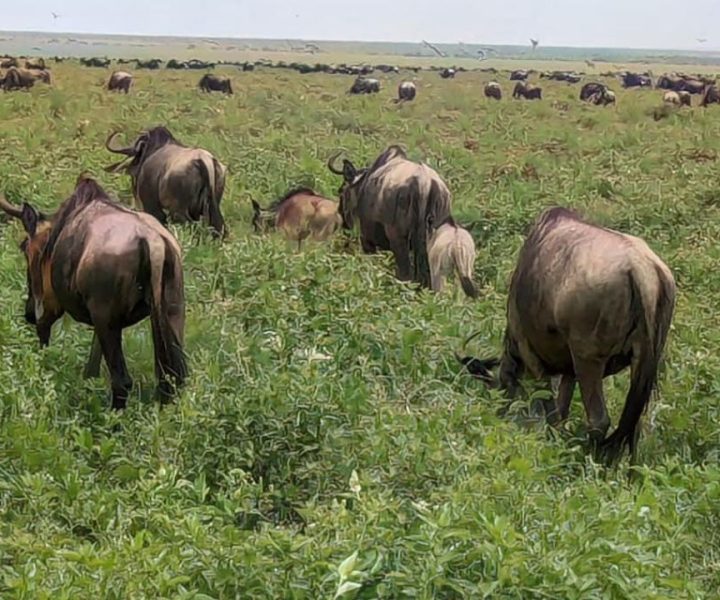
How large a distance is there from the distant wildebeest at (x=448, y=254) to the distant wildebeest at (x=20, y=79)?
75.4 ft

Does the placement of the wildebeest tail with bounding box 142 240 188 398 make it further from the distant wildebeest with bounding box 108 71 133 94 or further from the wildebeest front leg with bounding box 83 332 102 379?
the distant wildebeest with bounding box 108 71 133 94

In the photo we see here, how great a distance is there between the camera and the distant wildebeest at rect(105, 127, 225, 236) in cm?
1063

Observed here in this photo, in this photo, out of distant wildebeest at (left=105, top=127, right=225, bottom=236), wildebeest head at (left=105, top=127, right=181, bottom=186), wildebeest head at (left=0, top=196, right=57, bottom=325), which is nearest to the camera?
wildebeest head at (left=0, top=196, right=57, bottom=325)

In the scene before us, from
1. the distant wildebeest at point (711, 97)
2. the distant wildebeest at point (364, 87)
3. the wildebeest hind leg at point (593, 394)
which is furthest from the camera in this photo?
the distant wildebeest at point (364, 87)

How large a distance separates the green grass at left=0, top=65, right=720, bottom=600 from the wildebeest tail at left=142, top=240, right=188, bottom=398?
6.2 inches

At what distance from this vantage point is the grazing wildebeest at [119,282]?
589 centimetres

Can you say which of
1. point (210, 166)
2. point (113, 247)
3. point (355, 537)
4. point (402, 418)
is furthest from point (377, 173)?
point (355, 537)

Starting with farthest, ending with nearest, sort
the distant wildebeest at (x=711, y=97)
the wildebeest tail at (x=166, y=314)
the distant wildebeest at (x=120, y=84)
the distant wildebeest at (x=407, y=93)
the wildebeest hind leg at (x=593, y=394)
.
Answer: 1. the distant wildebeest at (x=407, y=93)
2. the distant wildebeest at (x=711, y=97)
3. the distant wildebeest at (x=120, y=84)
4. the wildebeest tail at (x=166, y=314)
5. the wildebeest hind leg at (x=593, y=394)

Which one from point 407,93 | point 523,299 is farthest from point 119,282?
point 407,93

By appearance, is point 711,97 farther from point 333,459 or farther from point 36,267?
point 333,459

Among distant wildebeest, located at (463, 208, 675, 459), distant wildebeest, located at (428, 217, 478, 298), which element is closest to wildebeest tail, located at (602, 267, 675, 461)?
distant wildebeest, located at (463, 208, 675, 459)

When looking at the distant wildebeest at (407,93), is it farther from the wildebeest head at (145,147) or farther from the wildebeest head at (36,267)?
the wildebeest head at (36,267)

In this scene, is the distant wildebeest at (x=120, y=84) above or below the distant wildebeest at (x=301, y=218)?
below

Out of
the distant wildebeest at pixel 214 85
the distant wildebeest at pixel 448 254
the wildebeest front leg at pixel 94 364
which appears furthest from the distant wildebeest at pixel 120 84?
the wildebeest front leg at pixel 94 364
